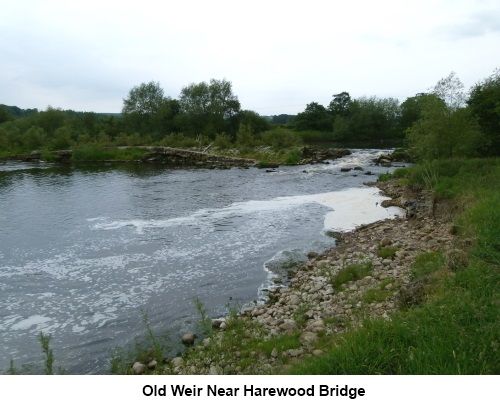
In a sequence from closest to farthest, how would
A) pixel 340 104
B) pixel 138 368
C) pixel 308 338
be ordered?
pixel 308 338 → pixel 138 368 → pixel 340 104

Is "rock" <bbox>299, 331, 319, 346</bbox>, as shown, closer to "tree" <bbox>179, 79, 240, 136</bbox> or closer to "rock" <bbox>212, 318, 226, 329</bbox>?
"rock" <bbox>212, 318, 226, 329</bbox>

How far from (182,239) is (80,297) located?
6.41 metres

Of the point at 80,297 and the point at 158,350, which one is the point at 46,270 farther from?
the point at 158,350

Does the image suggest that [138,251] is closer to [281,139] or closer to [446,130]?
[446,130]

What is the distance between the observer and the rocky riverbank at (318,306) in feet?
23.6

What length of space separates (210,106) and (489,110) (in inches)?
2312

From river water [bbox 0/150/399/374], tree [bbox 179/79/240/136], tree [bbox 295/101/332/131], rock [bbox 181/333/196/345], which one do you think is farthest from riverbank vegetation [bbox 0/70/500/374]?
tree [bbox 295/101/332/131]

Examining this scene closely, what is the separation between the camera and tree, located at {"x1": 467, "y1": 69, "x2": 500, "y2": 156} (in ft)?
97.6

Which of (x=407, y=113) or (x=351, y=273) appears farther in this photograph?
(x=407, y=113)

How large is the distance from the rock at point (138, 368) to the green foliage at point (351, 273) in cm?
570

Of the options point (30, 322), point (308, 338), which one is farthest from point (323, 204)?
point (30, 322)

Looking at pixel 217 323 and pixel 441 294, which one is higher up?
pixel 441 294

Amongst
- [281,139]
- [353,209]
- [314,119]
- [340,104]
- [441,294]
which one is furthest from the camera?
[340,104]

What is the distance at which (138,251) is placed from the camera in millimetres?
15836
